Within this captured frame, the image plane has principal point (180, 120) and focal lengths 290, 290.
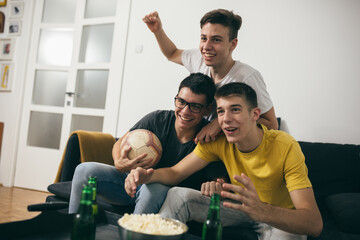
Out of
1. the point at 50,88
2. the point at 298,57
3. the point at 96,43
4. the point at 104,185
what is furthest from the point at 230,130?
the point at 50,88

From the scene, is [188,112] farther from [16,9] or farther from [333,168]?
[16,9]

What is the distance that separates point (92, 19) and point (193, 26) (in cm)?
139

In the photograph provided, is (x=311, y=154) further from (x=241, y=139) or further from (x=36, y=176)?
(x=36, y=176)

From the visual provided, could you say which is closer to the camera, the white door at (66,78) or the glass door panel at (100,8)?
the white door at (66,78)

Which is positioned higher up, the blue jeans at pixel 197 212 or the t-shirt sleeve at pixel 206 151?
the t-shirt sleeve at pixel 206 151

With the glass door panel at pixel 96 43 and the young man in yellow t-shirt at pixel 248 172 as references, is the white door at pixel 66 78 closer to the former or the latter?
the glass door panel at pixel 96 43

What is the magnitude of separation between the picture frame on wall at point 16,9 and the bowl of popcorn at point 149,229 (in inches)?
162

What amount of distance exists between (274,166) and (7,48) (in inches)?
161

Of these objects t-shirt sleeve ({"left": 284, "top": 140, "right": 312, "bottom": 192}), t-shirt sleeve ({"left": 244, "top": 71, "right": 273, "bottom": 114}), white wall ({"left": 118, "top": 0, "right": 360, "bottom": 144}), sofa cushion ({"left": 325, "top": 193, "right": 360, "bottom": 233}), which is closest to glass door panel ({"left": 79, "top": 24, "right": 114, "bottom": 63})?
white wall ({"left": 118, "top": 0, "right": 360, "bottom": 144})

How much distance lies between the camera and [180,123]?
1.68m

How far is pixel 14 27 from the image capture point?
401 cm

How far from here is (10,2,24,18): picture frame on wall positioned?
3.98m

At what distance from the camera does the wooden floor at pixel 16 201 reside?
249cm

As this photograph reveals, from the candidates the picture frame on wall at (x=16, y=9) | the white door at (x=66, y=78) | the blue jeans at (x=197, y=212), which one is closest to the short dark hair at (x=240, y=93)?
the blue jeans at (x=197, y=212)
